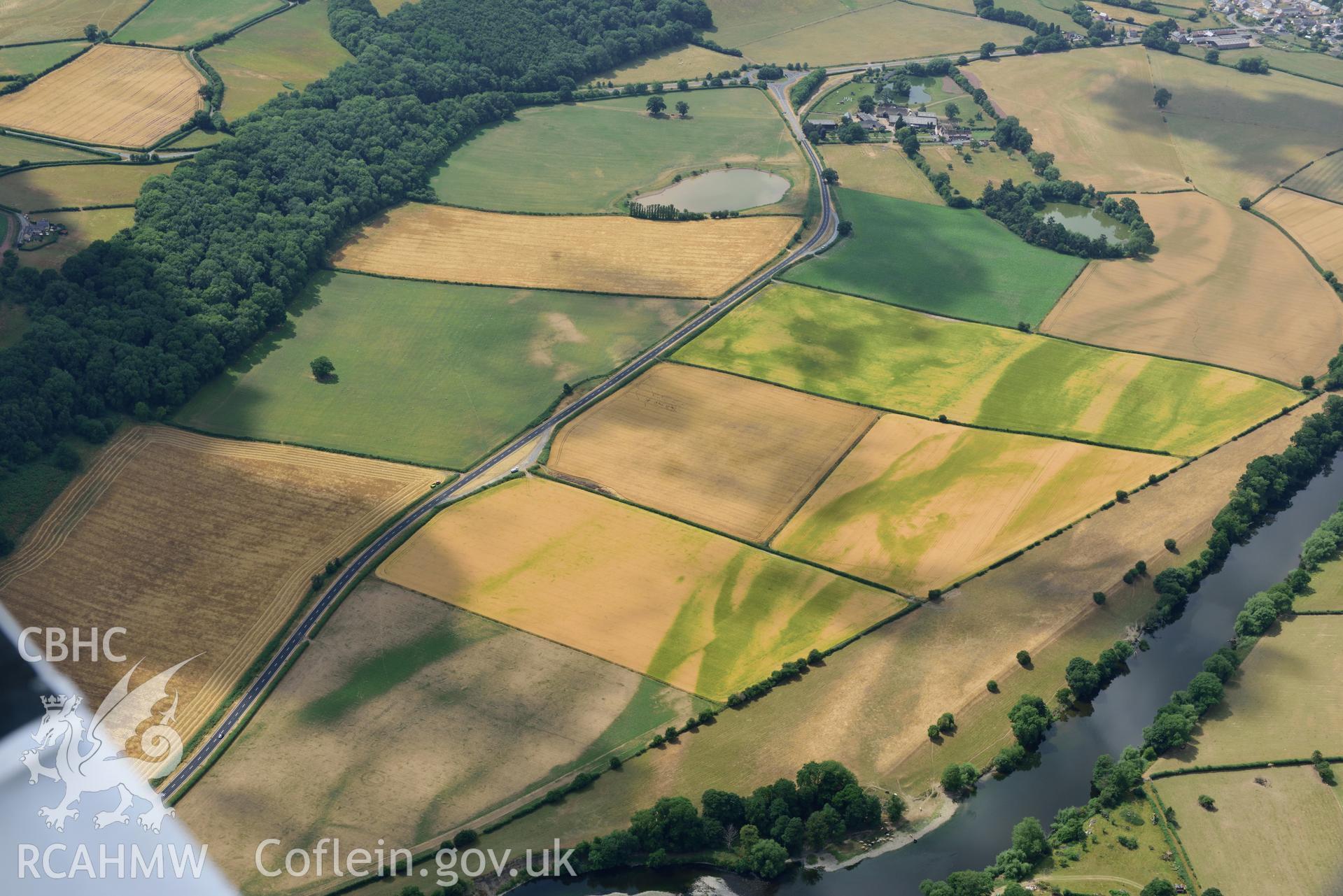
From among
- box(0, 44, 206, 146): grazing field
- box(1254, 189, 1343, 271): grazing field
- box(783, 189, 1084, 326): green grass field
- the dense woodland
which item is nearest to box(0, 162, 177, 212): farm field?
the dense woodland

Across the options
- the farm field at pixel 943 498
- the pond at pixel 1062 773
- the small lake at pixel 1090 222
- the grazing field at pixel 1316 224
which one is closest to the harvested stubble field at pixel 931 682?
the farm field at pixel 943 498

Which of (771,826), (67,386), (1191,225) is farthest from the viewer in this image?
(1191,225)

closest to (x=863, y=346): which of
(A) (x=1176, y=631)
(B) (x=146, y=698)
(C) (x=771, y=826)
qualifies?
(A) (x=1176, y=631)

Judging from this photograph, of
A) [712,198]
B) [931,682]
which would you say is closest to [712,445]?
[931,682]

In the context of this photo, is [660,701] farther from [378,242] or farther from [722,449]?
[378,242]

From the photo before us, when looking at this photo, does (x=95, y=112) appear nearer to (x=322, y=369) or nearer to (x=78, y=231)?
(x=78, y=231)

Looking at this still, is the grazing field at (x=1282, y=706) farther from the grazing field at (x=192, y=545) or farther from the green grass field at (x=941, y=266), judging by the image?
the grazing field at (x=192, y=545)

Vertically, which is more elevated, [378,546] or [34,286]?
[34,286]

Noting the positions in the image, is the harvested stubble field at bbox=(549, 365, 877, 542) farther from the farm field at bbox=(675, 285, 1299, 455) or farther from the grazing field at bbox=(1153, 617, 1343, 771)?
the grazing field at bbox=(1153, 617, 1343, 771)
